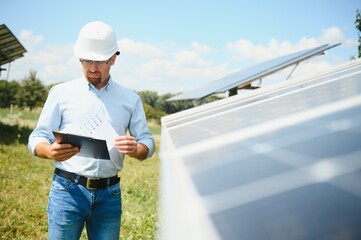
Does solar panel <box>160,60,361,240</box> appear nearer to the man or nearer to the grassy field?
the man

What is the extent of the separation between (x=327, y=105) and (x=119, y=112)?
4.71ft

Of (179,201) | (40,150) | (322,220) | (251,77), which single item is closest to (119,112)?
(40,150)

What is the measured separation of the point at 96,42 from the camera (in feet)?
7.13

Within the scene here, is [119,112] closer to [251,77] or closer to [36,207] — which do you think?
[36,207]

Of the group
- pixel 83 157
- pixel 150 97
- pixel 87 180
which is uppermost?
pixel 83 157

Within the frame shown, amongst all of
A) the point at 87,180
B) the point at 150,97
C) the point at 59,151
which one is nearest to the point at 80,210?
the point at 87,180

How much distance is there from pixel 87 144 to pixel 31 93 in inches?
2246

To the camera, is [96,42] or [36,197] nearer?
[96,42]

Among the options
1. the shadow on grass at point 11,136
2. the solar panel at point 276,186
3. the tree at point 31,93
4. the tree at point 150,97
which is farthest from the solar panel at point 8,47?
the tree at point 150,97

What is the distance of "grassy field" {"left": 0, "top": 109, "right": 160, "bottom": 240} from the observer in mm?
4263

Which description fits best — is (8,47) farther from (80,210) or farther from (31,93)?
(31,93)

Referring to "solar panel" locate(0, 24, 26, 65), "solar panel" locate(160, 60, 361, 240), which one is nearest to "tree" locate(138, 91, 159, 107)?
"solar panel" locate(0, 24, 26, 65)

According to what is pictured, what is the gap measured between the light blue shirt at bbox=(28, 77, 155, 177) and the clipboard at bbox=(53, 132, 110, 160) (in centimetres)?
25

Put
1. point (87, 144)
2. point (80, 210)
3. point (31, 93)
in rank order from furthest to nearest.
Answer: point (31, 93), point (80, 210), point (87, 144)
